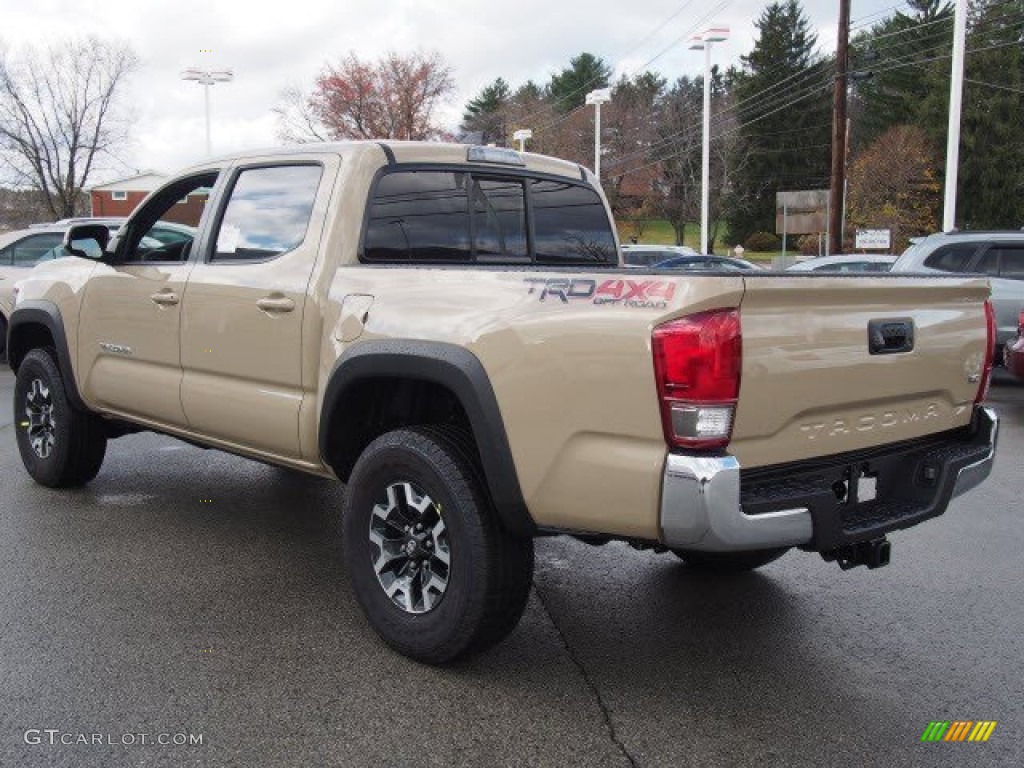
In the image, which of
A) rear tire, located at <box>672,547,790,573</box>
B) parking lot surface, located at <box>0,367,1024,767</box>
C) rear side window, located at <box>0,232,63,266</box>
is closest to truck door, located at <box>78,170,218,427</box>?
parking lot surface, located at <box>0,367,1024,767</box>

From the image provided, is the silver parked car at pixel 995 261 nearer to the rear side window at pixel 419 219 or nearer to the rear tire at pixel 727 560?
the rear tire at pixel 727 560

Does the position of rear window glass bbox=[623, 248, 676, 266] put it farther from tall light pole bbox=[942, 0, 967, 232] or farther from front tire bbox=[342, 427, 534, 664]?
front tire bbox=[342, 427, 534, 664]

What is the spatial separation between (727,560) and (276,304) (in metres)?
2.40

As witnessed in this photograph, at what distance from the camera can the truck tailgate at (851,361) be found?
9.44 ft

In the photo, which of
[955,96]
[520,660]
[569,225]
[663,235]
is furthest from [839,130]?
[663,235]

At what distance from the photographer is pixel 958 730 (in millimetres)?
3094

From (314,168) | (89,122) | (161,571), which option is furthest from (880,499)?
(89,122)

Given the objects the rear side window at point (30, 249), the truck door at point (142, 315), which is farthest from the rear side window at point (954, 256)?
the rear side window at point (30, 249)

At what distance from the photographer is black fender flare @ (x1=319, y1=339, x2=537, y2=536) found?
3.14 meters

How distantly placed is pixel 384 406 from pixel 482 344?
841 mm

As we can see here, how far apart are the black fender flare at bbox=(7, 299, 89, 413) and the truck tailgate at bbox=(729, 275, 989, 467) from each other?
163 inches

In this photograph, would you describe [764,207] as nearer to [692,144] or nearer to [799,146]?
[799,146]

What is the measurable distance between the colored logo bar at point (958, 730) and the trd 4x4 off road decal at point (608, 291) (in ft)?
5.41

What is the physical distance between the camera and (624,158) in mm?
62750
